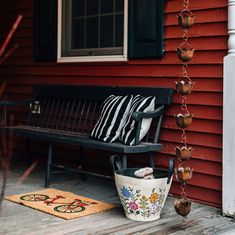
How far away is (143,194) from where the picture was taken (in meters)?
3.03

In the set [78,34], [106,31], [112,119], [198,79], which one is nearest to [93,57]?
[106,31]

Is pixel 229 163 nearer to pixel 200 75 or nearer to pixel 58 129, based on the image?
pixel 200 75

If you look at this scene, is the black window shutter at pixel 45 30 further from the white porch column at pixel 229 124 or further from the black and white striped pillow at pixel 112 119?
the white porch column at pixel 229 124

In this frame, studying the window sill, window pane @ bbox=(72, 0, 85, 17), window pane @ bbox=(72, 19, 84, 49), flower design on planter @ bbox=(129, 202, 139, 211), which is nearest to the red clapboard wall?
the window sill

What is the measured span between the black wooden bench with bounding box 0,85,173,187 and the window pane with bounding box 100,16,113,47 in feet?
1.63

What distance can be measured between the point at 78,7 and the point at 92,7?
23cm

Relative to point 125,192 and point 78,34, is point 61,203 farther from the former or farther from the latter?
point 78,34

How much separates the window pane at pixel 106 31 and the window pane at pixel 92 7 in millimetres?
141

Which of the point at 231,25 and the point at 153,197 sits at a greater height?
the point at 231,25

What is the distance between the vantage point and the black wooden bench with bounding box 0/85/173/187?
3.80m

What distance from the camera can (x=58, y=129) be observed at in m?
5.08

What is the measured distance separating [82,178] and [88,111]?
0.68 metres

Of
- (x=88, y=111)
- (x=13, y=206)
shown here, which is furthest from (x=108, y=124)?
(x=13, y=206)

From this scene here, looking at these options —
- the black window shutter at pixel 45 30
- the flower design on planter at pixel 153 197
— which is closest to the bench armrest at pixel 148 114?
Result: the flower design on planter at pixel 153 197
